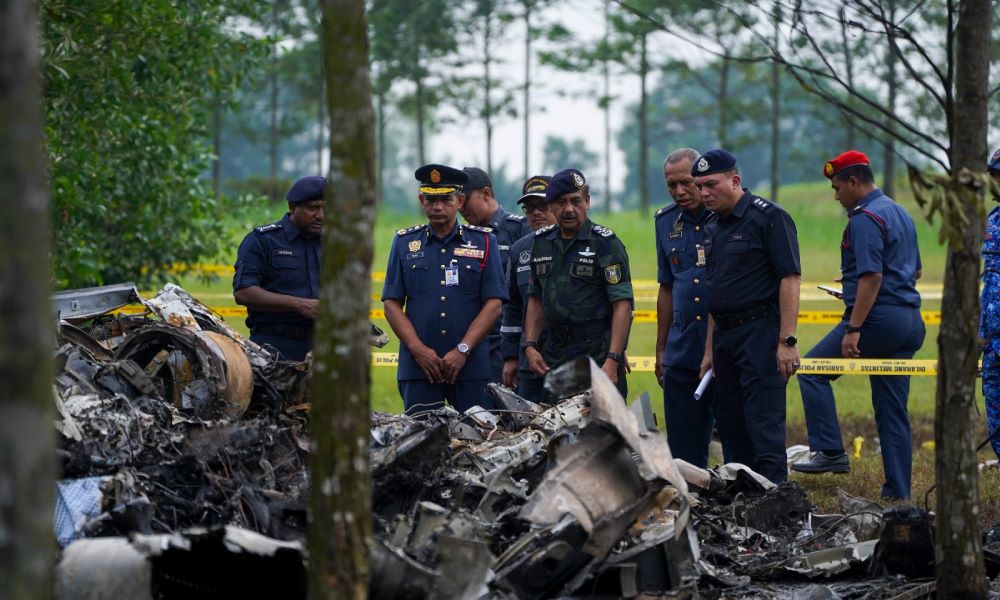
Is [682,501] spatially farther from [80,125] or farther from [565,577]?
[80,125]

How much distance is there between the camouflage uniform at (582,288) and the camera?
25.6 feet

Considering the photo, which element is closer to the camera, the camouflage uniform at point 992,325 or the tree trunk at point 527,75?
the camouflage uniform at point 992,325

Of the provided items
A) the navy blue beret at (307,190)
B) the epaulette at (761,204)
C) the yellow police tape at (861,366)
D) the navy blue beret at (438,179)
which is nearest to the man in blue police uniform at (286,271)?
the navy blue beret at (307,190)

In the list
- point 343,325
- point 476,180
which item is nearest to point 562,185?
point 476,180

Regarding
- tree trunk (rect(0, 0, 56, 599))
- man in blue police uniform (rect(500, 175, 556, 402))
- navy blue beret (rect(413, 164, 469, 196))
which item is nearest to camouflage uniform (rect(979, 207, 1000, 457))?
man in blue police uniform (rect(500, 175, 556, 402))

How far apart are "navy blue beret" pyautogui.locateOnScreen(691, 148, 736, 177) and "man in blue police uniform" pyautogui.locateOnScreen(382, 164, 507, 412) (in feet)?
4.82

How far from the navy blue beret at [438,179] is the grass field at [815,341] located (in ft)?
10.3

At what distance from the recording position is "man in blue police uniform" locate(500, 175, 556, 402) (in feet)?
27.0

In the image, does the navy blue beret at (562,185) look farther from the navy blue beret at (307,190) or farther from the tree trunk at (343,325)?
the tree trunk at (343,325)

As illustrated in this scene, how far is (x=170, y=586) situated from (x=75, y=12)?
24.0ft

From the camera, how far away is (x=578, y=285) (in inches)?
311

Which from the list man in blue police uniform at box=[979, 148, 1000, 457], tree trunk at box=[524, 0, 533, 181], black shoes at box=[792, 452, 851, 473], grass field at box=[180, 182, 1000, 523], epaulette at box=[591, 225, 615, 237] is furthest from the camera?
tree trunk at box=[524, 0, 533, 181]

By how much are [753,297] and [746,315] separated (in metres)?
0.12

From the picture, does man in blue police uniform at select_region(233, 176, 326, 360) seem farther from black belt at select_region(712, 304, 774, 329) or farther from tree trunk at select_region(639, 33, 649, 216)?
tree trunk at select_region(639, 33, 649, 216)
